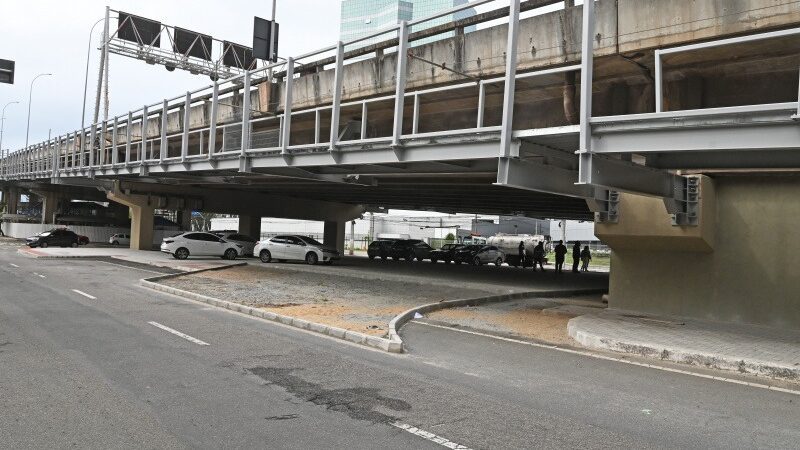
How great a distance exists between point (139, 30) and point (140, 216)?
1201 cm

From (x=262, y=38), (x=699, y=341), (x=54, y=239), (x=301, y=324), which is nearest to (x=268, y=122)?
(x=262, y=38)

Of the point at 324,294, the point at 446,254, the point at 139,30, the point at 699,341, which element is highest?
the point at 139,30

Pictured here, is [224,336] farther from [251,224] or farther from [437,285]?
[251,224]

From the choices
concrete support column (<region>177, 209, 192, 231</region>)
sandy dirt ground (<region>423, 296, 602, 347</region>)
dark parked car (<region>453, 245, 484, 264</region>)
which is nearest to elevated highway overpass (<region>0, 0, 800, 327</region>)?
sandy dirt ground (<region>423, 296, 602, 347</region>)

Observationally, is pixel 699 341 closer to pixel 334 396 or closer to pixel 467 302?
pixel 467 302

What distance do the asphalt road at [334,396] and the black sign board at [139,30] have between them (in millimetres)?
32976

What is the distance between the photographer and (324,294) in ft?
55.5

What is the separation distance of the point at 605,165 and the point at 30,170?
46832mm

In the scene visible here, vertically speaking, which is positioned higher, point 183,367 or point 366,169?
point 366,169

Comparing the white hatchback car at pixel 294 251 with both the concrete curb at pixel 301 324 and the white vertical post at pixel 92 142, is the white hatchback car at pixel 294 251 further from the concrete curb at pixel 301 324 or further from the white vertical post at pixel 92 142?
the concrete curb at pixel 301 324

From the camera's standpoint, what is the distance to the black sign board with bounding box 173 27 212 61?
3956 cm

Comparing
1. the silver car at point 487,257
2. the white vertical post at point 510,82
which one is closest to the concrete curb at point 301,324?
the white vertical post at point 510,82

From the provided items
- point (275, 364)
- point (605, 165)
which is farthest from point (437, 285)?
point (275, 364)

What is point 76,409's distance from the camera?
5.59 meters
